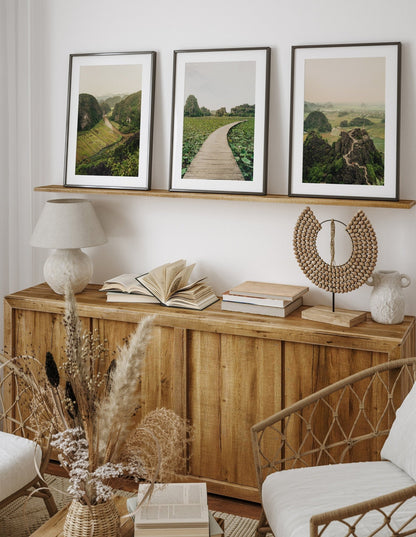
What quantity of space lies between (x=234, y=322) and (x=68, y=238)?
0.82m

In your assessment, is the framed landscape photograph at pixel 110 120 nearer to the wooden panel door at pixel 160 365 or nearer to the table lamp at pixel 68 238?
the table lamp at pixel 68 238

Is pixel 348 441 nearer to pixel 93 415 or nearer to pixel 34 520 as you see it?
→ pixel 93 415

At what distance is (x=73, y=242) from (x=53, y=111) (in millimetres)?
746

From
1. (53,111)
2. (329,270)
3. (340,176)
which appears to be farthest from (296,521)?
(53,111)

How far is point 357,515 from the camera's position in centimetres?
171

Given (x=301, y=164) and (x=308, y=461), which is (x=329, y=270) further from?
(x=308, y=461)

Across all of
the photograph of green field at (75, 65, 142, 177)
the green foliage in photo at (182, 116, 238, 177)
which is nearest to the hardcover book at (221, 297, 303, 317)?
the green foliage in photo at (182, 116, 238, 177)

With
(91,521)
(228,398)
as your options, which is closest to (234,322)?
(228,398)

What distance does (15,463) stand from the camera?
2287 millimetres

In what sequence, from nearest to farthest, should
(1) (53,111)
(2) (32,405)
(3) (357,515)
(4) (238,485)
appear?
(3) (357,515) → (2) (32,405) → (4) (238,485) → (1) (53,111)

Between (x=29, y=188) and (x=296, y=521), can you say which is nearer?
(x=296, y=521)

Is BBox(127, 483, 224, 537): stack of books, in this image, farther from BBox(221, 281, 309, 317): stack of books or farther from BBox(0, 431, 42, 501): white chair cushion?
BBox(221, 281, 309, 317): stack of books

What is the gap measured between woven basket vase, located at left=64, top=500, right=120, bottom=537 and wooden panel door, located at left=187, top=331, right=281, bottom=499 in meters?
0.98

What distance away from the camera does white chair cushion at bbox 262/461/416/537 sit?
6.10 ft
